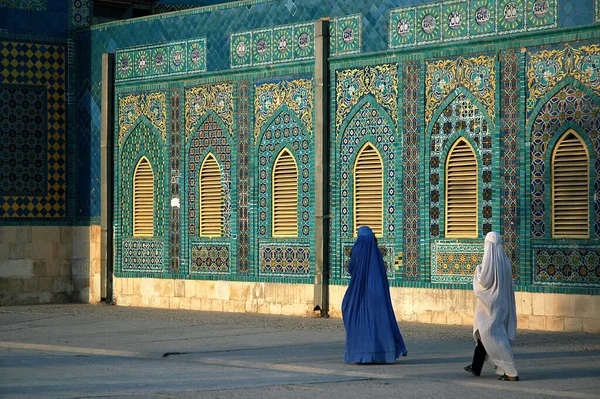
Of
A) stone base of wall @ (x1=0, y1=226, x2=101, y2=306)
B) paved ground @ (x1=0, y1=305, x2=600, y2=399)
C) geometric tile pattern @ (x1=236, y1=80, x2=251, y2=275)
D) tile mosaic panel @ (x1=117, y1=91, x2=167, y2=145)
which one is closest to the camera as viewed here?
paved ground @ (x1=0, y1=305, x2=600, y2=399)

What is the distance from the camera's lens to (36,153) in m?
20.8

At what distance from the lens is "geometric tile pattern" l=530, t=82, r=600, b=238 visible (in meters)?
14.7

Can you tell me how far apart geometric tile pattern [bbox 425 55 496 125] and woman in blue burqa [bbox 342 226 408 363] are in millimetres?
4463

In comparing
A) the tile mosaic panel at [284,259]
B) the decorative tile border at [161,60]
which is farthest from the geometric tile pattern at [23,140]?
the tile mosaic panel at [284,259]

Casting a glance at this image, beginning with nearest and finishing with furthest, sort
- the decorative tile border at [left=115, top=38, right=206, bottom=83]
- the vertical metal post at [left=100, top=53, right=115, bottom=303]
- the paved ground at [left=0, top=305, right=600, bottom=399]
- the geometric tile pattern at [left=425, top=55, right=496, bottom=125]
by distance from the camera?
the paved ground at [left=0, top=305, right=600, bottom=399] → the geometric tile pattern at [left=425, top=55, right=496, bottom=125] → the decorative tile border at [left=115, top=38, right=206, bottom=83] → the vertical metal post at [left=100, top=53, right=115, bottom=303]

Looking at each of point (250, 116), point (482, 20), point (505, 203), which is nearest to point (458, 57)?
point (482, 20)

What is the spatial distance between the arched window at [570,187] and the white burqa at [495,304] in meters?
4.39

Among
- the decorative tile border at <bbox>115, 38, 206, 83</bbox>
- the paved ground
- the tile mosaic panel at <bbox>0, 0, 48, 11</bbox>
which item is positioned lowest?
the paved ground

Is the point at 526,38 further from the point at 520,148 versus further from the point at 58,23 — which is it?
the point at 58,23

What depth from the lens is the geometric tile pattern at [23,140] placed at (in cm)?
2050

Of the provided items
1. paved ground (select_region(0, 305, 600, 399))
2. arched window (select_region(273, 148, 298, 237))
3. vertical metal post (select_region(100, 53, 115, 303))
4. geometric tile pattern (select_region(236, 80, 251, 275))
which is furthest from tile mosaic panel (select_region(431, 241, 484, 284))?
vertical metal post (select_region(100, 53, 115, 303))

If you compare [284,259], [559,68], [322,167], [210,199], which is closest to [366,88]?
[322,167]

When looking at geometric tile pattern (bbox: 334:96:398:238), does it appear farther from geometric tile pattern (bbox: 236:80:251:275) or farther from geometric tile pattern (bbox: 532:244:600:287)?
geometric tile pattern (bbox: 532:244:600:287)

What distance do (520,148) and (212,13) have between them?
6059 millimetres
